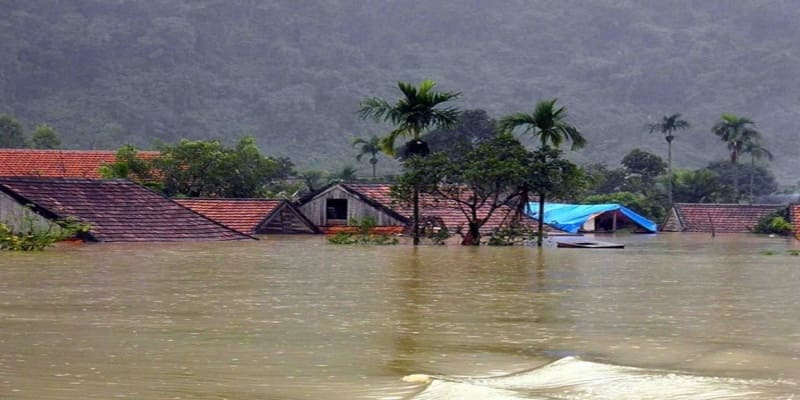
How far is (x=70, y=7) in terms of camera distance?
145 meters

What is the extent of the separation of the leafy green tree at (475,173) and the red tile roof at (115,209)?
4047 millimetres

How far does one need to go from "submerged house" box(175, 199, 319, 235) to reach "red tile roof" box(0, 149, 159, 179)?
624cm

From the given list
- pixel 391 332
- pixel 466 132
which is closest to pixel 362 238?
pixel 391 332

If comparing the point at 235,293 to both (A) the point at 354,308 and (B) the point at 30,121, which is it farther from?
(B) the point at 30,121

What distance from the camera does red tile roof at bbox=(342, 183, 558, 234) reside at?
3325 cm

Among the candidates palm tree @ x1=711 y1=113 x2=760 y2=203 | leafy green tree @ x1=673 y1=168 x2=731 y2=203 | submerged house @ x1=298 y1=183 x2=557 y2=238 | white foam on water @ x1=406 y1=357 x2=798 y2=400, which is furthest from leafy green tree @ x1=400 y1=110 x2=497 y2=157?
white foam on water @ x1=406 y1=357 x2=798 y2=400

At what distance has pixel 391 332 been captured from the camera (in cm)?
1084

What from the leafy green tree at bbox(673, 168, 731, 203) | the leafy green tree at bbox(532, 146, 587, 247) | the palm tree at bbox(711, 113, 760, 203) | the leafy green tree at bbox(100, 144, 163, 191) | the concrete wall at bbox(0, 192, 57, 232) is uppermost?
the palm tree at bbox(711, 113, 760, 203)

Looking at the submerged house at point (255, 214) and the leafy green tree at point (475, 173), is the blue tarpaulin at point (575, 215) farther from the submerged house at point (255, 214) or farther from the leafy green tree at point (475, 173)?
the leafy green tree at point (475, 173)

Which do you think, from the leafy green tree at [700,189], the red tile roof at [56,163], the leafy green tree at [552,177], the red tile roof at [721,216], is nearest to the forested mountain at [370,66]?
the leafy green tree at [700,189]

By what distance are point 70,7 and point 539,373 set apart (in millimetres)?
142513

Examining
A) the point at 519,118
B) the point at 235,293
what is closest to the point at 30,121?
the point at 519,118

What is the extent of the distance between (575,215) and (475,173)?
1571cm

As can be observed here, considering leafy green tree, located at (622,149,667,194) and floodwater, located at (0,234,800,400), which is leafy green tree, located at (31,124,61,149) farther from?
floodwater, located at (0,234,800,400)
